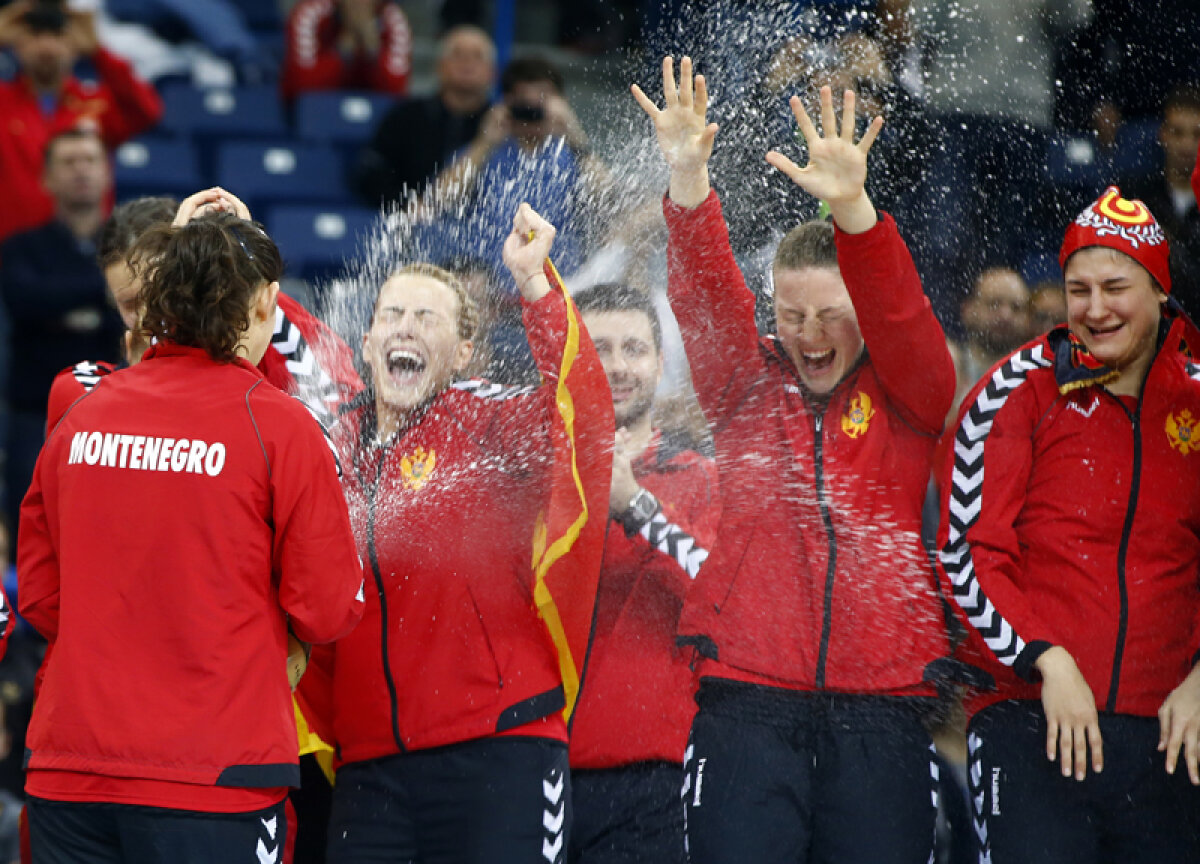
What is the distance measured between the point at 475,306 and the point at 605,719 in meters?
1.02

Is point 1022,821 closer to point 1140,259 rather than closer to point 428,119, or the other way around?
point 1140,259

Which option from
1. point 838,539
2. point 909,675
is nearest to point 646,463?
point 838,539

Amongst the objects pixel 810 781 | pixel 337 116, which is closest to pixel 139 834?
pixel 810 781

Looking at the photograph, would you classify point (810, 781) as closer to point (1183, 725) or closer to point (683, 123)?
point (1183, 725)

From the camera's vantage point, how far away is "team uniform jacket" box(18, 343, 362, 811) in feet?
8.50

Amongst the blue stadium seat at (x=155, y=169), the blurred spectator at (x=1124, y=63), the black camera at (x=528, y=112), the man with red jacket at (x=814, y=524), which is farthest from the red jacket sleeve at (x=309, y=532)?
the blue stadium seat at (x=155, y=169)

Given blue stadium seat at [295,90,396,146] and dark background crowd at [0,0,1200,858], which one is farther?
blue stadium seat at [295,90,396,146]

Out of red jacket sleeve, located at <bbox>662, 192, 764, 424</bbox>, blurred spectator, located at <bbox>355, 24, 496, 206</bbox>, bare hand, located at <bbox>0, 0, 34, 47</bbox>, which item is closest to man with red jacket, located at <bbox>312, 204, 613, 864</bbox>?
red jacket sleeve, located at <bbox>662, 192, 764, 424</bbox>

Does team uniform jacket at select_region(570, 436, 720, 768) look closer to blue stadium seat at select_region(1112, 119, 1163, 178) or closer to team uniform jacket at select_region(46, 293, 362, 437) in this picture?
team uniform jacket at select_region(46, 293, 362, 437)

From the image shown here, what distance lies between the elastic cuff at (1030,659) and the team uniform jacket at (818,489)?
19 cm

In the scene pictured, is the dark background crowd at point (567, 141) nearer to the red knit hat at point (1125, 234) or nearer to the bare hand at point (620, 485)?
the bare hand at point (620, 485)

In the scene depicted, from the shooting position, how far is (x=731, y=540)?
11.1ft

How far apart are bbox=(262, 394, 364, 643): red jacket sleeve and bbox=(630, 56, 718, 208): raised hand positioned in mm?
1057

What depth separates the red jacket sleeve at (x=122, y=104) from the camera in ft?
24.8
